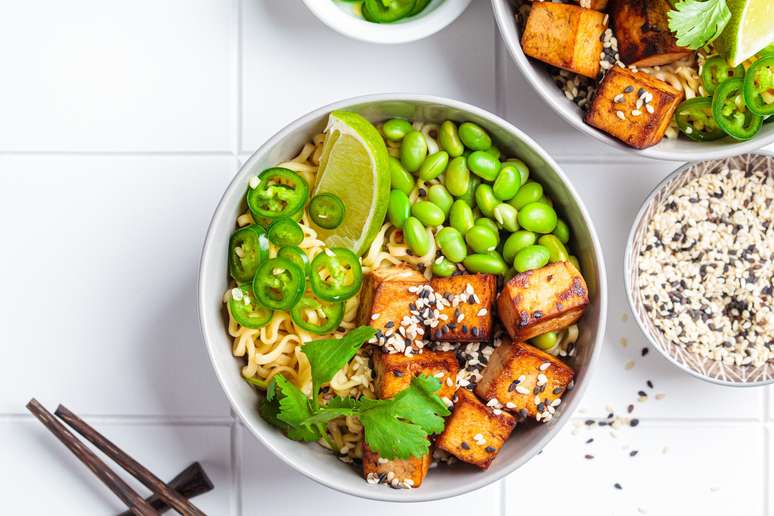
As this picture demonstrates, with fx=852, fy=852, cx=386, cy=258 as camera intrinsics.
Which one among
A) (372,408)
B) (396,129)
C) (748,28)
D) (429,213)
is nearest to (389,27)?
(396,129)

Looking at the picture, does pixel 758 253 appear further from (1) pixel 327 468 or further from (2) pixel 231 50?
(2) pixel 231 50

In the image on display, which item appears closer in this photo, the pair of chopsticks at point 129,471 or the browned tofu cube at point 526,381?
the browned tofu cube at point 526,381

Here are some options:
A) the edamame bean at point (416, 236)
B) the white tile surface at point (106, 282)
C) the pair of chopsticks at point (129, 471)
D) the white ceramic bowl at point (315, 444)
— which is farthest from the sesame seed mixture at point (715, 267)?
the pair of chopsticks at point (129, 471)

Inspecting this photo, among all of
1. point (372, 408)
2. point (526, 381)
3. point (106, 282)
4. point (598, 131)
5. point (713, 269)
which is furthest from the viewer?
point (106, 282)

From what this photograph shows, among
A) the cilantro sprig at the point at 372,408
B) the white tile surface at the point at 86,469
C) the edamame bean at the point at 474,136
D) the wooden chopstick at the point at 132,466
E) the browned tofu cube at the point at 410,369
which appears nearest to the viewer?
the cilantro sprig at the point at 372,408

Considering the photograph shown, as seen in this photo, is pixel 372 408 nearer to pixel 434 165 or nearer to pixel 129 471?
pixel 434 165

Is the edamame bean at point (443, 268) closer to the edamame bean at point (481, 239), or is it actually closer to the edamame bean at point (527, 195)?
the edamame bean at point (481, 239)

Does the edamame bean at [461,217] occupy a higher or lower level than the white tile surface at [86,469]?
higher
